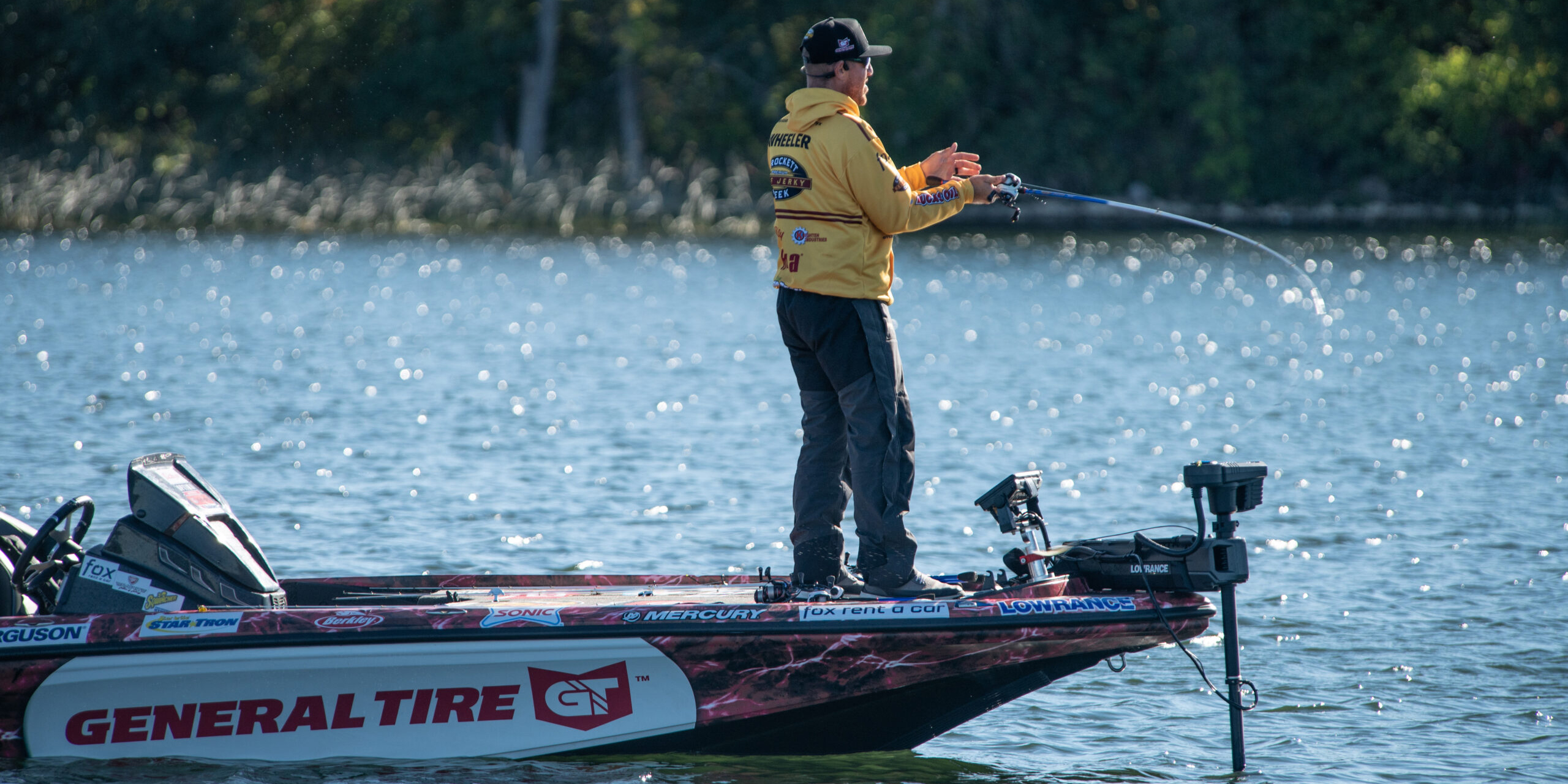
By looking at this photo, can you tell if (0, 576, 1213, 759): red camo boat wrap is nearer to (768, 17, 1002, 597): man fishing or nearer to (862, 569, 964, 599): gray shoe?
(862, 569, 964, 599): gray shoe

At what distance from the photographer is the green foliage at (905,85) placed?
141ft

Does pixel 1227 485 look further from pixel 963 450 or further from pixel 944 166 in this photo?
pixel 963 450

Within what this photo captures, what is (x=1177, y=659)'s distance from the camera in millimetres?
7227

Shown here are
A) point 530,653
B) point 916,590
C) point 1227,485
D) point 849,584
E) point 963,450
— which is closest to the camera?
point 1227,485

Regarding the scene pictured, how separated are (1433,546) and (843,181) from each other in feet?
18.1

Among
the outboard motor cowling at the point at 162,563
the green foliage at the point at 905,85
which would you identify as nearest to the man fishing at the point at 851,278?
the outboard motor cowling at the point at 162,563

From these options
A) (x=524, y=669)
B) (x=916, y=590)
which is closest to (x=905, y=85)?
(x=916, y=590)

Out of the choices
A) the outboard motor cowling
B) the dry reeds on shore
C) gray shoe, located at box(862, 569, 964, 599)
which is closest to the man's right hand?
gray shoe, located at box(862, 569, 964, 599)

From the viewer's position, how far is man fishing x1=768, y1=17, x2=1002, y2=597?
17.2ft

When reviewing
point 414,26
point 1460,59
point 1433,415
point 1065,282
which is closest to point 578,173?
point 414,26

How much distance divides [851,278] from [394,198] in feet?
119

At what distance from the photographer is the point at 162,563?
220 inches

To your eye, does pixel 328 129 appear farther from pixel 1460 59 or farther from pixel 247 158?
pixel 1460 59

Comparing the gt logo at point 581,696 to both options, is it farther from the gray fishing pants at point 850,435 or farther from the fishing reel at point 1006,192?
the fishing reel at point 1006,192
